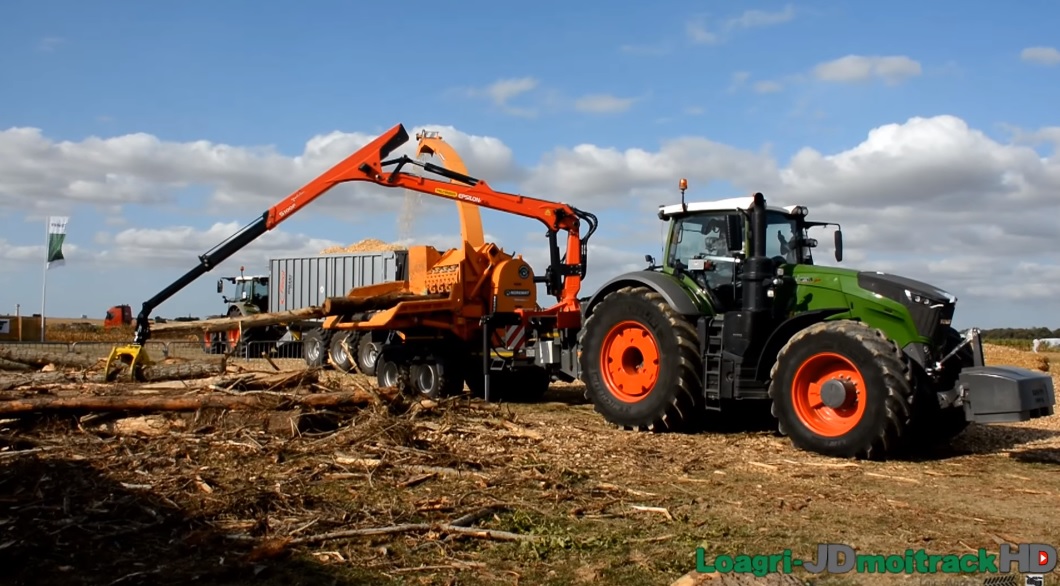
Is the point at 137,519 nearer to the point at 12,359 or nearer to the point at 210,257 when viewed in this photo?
the point at 210,257

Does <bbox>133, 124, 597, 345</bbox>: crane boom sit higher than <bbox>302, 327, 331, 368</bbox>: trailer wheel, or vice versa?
<bbox>133, 124, 597, 345</bbox>: crane boom

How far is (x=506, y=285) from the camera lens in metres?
12.9

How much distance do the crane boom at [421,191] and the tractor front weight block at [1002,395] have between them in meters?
5.25

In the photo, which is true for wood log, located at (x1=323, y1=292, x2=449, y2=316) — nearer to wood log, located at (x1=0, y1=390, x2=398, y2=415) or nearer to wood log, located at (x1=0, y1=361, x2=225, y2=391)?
wood log, located at (x1=0, y1=361, x2=225, y2=391)

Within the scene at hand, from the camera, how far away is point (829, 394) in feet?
25.2

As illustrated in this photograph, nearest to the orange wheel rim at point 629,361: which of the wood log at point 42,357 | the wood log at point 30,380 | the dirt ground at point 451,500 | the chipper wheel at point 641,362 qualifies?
the chipper wheel at point 641,362

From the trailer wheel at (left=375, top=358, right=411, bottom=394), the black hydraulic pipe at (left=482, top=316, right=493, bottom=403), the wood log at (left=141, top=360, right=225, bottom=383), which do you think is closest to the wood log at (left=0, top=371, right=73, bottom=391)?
the wood log at (left=141, top=360, right=225, bottom=383)

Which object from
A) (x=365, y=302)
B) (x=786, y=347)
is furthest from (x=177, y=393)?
(x=786, y=347)

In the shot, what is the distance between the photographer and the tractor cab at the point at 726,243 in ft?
30.2

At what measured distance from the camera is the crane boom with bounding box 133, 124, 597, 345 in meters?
12.1

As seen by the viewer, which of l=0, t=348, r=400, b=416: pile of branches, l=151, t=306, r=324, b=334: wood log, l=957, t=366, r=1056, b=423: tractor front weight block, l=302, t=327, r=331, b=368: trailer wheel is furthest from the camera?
l=302, t=327, r=331, b=368: trailer wheel

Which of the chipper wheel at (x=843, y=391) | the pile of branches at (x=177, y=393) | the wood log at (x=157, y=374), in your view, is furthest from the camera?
the wood log at (x=157, y=374)

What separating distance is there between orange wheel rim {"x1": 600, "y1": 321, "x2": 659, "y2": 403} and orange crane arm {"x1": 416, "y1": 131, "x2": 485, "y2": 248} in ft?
14.7

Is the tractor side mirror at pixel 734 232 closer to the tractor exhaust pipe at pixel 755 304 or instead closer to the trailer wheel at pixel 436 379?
the tractor exhaust pipe at pixel 755 304
